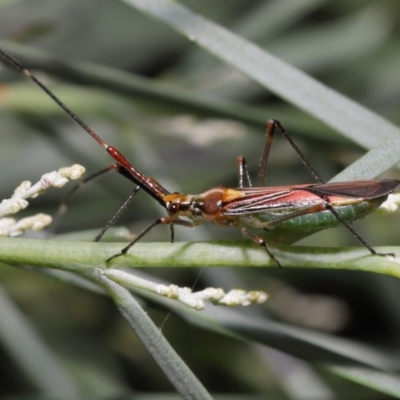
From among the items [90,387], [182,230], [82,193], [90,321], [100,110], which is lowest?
[90,387]

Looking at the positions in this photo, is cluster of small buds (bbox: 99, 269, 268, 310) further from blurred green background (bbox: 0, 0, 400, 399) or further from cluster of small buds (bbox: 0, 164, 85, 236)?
blurred green background (bbox: 0, 0, 400, 399)

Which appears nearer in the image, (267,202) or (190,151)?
(267,202)

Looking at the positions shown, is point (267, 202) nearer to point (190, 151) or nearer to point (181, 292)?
point (181, 292)

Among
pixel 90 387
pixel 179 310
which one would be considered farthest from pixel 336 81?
pixel 179 310

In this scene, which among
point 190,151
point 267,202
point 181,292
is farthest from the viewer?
point 190,151

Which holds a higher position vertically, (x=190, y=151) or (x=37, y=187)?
(x=190, y=151)

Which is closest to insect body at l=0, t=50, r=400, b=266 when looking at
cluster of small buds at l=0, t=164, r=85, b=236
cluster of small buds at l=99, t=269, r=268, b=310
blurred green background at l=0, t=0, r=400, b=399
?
cluster of small buds at l=99, t=269, r=268, b=310

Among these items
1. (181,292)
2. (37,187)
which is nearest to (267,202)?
(181,292)

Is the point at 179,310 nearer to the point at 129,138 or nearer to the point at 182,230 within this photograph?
the point at 182,230
